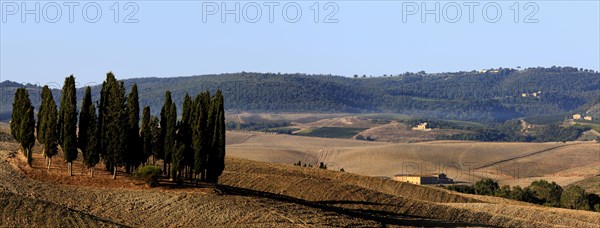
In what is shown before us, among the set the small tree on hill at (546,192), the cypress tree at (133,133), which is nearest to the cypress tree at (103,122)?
the cypress tree at (133,133)

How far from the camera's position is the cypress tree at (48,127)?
70562mm

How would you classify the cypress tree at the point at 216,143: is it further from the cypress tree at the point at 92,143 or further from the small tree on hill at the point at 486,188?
the small tree on hill at the point at 486,188

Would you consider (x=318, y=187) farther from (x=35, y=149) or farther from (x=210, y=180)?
(x=35, y=149)

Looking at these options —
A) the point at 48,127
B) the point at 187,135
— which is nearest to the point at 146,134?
the point at 187,135

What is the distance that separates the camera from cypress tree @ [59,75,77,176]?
6906cm

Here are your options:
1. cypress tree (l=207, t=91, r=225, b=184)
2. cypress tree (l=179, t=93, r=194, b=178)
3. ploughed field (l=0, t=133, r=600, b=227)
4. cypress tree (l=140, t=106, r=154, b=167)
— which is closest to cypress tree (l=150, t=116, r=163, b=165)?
cypress tree (l=140, t=106, r=154, b=167)

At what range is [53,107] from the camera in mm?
72250

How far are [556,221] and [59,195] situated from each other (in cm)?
3767

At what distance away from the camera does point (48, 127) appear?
71.5m

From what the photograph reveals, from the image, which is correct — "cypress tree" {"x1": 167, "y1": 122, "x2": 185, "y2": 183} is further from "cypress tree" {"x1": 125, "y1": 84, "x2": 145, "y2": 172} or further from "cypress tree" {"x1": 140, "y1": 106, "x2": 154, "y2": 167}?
"cypress tree" {"x1": 140, "y1": 106, "x2": 154, "y2": 167}

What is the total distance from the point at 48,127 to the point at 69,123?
7.99 feet

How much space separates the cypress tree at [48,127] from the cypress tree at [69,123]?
0.48 m

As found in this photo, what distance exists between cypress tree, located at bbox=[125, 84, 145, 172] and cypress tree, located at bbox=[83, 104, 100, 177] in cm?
180

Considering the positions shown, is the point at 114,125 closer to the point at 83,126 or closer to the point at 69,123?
the point at 83,126
